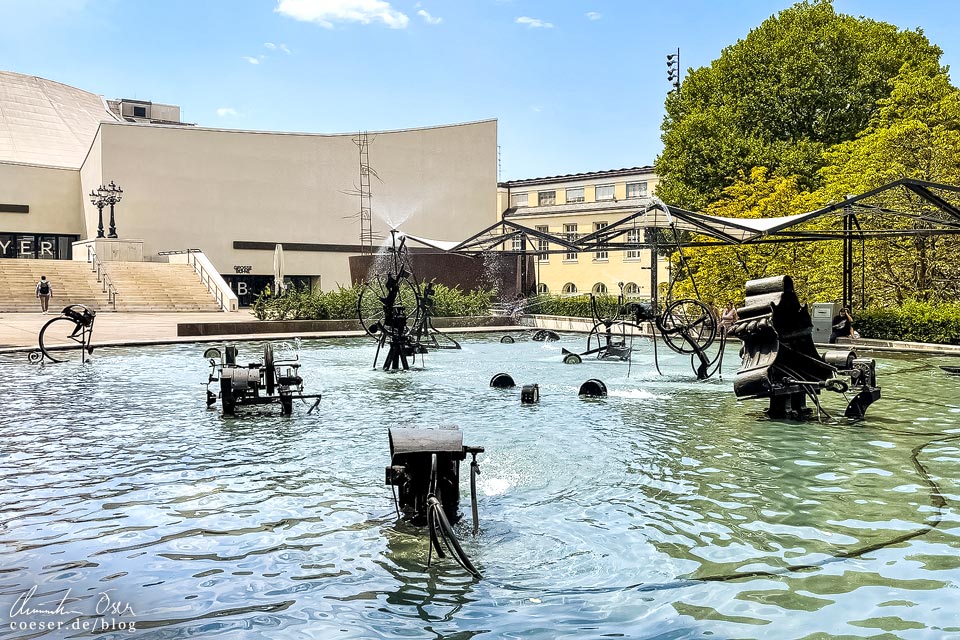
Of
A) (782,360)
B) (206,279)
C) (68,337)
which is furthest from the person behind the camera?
(206,279)

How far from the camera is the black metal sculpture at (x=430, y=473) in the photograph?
571 centimetres

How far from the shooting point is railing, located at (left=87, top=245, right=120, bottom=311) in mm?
40531

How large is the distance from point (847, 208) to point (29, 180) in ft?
188

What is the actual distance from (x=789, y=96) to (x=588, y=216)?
31.5 meters

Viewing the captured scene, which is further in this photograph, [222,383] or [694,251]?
[694,251]

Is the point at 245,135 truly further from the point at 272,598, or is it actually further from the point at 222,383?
A: the point at 272,598

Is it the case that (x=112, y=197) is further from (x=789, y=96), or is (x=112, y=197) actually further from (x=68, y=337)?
(x=789, y=96)

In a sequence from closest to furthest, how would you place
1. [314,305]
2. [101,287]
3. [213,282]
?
[314,305], [101,287], [213,282]

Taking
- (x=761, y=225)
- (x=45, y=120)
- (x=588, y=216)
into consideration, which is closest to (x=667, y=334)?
(x=761, y=225)

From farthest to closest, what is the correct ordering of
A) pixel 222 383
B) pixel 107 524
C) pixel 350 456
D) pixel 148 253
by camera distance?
pixel 148 253, pixel 222 383, pixel 350 456, pixel 107 524

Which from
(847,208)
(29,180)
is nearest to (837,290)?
(847,208)

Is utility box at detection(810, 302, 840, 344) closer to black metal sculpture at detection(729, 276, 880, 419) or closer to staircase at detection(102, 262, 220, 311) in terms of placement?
black metal sculpture at detection(729, 276, 880, 419)

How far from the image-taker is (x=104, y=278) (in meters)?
43.1

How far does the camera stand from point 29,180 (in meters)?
59.2
